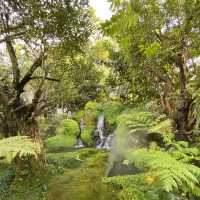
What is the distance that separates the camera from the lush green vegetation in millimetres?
2955

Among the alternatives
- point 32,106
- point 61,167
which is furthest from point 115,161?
point 32,106

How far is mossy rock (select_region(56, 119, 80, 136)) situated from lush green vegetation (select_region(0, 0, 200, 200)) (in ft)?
11.0

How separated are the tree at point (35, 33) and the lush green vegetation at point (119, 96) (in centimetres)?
2

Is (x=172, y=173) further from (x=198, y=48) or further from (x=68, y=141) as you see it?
(x=68, y=141)

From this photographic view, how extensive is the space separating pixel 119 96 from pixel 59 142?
12.1 feet

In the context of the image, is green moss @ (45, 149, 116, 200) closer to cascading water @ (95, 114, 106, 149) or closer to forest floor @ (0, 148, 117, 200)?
forest floor @ (0, 148, 117, 200)

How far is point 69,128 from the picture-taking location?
45.3 feet

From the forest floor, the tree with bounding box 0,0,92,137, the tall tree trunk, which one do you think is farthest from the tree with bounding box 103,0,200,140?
the tree with bounding box 0,0,92,137

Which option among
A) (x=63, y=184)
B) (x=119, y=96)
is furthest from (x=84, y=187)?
(x=119, y=96)

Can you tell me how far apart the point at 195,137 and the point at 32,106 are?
4387 millimetres

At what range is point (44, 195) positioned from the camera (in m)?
5.93

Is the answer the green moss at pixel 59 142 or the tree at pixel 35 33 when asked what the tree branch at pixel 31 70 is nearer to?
the tree at pixel 35 33

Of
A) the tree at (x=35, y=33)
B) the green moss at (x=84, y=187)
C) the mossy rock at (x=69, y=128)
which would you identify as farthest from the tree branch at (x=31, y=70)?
the mossy rock at (x=69, y=128)

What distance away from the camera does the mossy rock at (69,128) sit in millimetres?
13688
